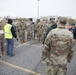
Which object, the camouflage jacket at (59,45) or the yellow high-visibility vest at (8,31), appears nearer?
the camouflage jacket at (59,45)

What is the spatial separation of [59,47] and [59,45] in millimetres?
45

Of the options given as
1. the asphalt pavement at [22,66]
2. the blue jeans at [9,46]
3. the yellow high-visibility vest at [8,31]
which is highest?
the yellow high-visibility vest at [8,31]

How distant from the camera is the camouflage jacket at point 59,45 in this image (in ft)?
9.89

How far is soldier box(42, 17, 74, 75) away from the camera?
302 centimetres

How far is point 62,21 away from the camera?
3082 mm

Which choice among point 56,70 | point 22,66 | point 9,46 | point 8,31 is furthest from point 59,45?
point 9,46

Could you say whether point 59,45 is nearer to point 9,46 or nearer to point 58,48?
point 58,48

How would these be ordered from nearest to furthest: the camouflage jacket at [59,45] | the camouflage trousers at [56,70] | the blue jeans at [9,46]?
1. the camouflage jacket at [59,45]
2. the camouflage trousers at [56,70]
3. the blue jeans at [9,46]

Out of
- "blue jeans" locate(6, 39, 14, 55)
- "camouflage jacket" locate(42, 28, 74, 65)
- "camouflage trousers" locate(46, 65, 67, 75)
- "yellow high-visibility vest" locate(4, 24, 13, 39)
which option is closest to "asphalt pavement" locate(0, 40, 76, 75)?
"blue jeans" locate(6, 39, 14, 55)

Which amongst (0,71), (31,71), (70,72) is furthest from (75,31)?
(0,71)

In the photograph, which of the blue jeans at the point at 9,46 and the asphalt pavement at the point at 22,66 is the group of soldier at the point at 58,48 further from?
the blue jeans at the point at 9,46

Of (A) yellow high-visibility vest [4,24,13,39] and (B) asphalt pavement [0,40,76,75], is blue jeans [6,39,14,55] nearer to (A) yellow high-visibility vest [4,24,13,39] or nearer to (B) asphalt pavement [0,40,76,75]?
(A) yellow high-visibility vest [4,24,13,39]

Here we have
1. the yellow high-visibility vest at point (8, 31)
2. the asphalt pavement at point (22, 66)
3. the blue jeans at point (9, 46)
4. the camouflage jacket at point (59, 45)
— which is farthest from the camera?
the blue jeans at point (9, 46)

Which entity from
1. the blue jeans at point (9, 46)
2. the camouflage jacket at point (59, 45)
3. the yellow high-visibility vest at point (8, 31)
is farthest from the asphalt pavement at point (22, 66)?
the camouflage jacket at point (59, 45)
